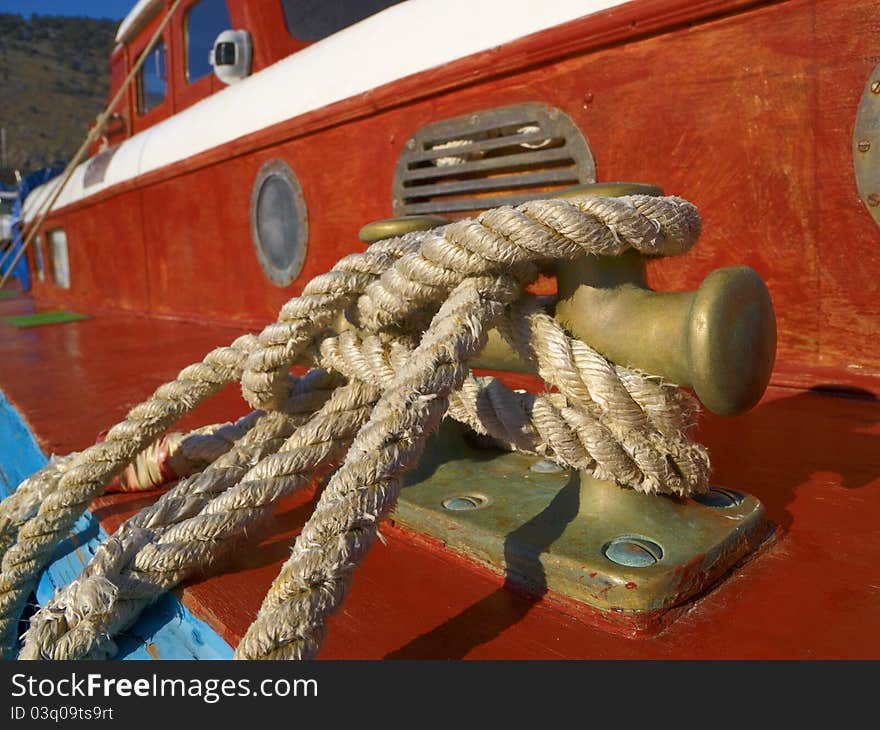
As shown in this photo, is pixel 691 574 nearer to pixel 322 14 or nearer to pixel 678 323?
pixel 678 323

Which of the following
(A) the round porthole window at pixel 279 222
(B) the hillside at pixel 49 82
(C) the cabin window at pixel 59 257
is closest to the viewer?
(A) the round porthole window at pixel 279 222

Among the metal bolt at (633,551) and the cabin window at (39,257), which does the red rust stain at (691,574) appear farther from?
the cabin window at (39,257)

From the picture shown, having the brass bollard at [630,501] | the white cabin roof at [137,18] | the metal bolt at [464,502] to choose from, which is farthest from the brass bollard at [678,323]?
the white cabin roof at [137,18]

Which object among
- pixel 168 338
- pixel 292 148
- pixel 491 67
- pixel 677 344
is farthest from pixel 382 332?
pixel 168 338

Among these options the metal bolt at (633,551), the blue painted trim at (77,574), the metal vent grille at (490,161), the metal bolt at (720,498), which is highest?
the metal vent grille at (490,161)

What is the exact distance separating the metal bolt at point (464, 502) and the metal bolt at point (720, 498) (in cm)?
26

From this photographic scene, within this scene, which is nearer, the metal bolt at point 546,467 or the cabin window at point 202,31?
the metal bolt at point 546,467

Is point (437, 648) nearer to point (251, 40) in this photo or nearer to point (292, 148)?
point (292, 148)

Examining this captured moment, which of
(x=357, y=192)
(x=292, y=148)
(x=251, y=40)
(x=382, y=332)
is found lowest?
(x=382, y=332)

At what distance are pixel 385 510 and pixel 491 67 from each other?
141 cm

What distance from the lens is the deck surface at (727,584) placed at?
68 centimetres

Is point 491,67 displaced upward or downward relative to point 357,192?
upward

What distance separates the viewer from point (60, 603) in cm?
81

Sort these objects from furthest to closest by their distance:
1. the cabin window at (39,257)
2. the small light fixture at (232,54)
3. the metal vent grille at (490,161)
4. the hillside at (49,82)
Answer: the hillside at (49,82) < the cabin window at (39,257) < the small light fixture at (232,54) < the metal vent grille at (490,161)
